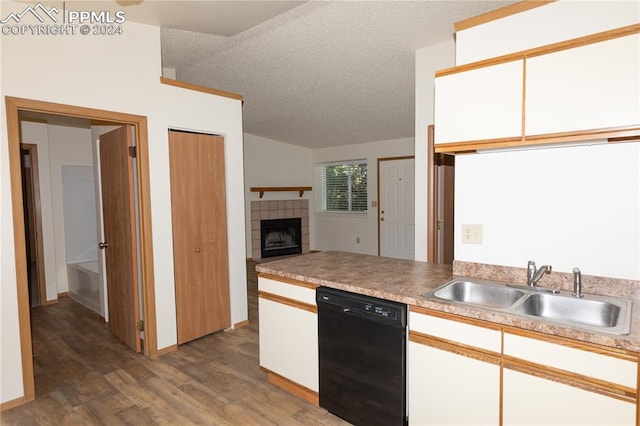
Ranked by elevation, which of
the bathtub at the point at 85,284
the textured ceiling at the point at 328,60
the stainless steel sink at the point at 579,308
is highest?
the textured ceiling at the point at 328,60

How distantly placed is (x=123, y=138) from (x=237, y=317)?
6.75 feet

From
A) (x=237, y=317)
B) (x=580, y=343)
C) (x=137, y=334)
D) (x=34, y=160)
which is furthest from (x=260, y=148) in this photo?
(x=580, y=343)

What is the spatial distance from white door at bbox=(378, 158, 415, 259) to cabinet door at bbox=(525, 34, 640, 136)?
4906mm

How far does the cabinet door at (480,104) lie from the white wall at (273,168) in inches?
230

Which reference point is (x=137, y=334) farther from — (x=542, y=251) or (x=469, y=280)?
(x=542, y=251)

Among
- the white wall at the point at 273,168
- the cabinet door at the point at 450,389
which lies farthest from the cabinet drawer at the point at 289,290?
the white wall at the point at 273,168

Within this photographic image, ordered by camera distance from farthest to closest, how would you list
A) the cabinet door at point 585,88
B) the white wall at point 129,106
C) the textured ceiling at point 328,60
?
1. the textured ceiling at point 328,60
2. the white wall at point 129,106
3. the cabinet door at point 585,88

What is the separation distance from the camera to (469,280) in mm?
2219

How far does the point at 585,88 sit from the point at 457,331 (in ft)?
4.08

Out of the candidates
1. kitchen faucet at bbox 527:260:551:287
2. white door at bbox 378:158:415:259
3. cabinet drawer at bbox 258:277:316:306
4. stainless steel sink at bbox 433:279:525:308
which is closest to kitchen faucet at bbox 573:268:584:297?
kitchen faucet at bbox 527:260:551:287

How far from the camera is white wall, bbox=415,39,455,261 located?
136 inches

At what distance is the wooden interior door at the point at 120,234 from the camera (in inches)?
128

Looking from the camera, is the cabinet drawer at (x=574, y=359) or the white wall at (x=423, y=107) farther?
the white wall at (x=423, y=107)

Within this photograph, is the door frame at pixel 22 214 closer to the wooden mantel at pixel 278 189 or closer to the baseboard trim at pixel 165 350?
the baseboard trim at pixel 165 350
